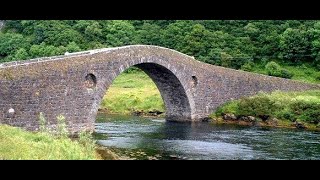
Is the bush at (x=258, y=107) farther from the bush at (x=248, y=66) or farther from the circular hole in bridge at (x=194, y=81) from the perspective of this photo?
the bush at (x=248, y=66)

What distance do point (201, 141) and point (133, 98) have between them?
17.7m

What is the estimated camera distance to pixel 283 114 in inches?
1457

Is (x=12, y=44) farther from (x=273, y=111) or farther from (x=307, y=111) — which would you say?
(x=307, y=111)

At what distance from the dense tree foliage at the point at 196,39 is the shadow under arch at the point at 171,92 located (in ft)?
57.7

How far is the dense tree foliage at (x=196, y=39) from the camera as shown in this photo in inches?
2261

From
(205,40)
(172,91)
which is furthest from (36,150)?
(205,40)

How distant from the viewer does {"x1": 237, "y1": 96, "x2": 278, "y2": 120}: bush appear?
3797cm

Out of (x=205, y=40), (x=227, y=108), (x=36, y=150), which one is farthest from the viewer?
(x=205, y=40)

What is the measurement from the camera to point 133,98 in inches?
1801

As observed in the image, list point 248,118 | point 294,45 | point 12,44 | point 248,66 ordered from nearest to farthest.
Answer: point 248,118
point 248,66
point 294,45
point 12,44

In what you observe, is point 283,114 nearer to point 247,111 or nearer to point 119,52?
point 247,111

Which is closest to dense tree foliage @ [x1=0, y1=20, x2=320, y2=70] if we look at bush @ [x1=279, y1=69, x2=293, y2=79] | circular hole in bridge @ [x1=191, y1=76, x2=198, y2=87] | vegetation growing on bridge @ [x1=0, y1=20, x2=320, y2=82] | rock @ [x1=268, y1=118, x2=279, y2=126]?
vegetation growing on bridge @ [x1=0, y1=20, x2=320, y2=82]

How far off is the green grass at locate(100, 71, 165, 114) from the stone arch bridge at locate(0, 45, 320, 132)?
439 centimetres
